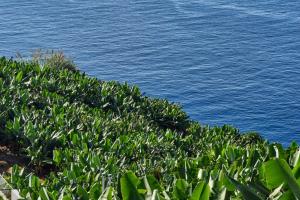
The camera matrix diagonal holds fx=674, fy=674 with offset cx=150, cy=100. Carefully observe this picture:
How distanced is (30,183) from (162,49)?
2624 inches

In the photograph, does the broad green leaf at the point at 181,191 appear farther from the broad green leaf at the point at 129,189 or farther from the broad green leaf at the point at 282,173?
the broad green leaf at the point at 282,173

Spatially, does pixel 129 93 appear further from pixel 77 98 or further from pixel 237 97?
pixel 237 97

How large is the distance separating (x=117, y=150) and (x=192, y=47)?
2535 inches

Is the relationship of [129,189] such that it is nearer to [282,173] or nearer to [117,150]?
[282,173]

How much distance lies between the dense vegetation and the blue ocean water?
115 ft

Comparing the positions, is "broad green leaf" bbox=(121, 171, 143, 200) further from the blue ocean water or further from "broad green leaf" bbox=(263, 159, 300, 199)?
the blue ocean water

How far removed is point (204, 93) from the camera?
2344 inches

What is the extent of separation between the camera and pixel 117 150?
380 inches

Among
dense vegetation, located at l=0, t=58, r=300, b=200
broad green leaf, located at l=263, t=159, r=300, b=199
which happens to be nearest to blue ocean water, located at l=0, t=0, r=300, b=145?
dense vegetation, located at l=0, t=58, r=300, b=200

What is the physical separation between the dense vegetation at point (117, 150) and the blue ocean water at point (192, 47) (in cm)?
3498

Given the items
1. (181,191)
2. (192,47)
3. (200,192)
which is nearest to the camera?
(200,192)

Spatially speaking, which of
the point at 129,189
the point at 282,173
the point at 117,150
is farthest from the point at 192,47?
the point at 282,173

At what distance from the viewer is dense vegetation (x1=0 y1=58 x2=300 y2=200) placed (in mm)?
4898

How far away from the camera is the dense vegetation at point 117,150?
16.1ft
